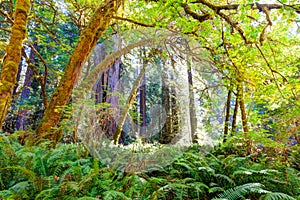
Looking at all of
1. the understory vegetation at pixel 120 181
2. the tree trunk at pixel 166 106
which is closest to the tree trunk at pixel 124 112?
the tree trunk at pixel 166 106

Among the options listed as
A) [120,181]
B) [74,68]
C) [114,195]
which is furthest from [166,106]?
[114,195]

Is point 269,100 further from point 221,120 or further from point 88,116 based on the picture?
point 88,116

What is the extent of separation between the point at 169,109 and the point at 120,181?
3764 mm

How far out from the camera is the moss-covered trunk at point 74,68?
3.96 metres

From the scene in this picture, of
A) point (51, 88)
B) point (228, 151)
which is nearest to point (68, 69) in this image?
point (228, 151)

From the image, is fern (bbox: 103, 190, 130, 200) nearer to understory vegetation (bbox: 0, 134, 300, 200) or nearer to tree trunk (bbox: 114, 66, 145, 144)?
understory vegetation (bbox: 0, 134, 300, 200)

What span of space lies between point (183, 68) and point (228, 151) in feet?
8.67

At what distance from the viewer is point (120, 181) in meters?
2.74

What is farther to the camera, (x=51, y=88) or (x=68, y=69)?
(x=51, y=88)

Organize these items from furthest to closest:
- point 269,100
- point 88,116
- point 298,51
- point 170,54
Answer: point 170,54 → point 269,100 → point 298,51 → point 88,116

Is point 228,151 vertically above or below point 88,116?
below

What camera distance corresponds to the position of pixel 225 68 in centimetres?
467

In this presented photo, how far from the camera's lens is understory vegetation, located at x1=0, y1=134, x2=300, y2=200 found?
210cm

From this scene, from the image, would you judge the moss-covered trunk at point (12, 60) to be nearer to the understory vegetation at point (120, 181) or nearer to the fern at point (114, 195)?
the understory vegetation at point (120, 181)
